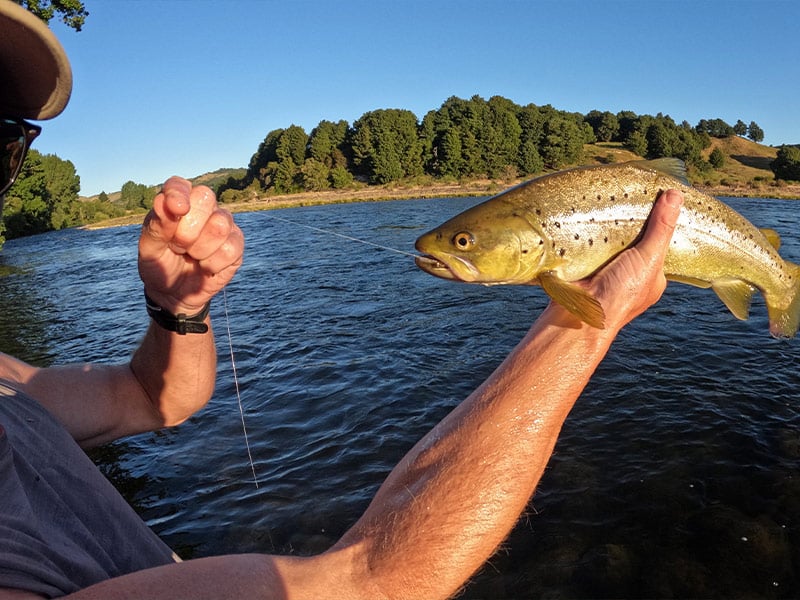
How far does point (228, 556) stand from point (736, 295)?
139 inches

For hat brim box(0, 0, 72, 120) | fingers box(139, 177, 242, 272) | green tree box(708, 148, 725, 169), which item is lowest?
fingers box(139, 177, 242, 272)

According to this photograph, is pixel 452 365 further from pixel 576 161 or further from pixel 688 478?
pixel 576 161

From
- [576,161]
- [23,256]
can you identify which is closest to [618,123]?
[576,161]

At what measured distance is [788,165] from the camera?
186 feet

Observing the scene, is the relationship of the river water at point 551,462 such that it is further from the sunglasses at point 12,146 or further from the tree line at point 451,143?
the tree line at point 451,143

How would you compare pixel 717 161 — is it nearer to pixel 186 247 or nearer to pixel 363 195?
pixel 363 195

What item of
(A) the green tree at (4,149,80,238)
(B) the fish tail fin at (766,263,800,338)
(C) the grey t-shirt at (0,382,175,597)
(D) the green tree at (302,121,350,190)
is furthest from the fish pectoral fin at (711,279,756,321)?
(D) the green tree at (302,121,350,190)

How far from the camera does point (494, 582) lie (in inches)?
187

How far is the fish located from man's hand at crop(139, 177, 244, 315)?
131 cm

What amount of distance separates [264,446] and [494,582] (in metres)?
3.55

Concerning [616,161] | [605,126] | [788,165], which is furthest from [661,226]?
[605,126]

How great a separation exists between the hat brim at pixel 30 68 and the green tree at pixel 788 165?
69141mm

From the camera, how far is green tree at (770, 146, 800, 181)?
2197 inches

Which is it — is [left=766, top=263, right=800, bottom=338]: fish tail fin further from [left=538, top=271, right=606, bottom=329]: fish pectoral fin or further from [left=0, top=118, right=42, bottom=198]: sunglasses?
[left=0, top=118, right=42, bottom=198]: sunglasses
